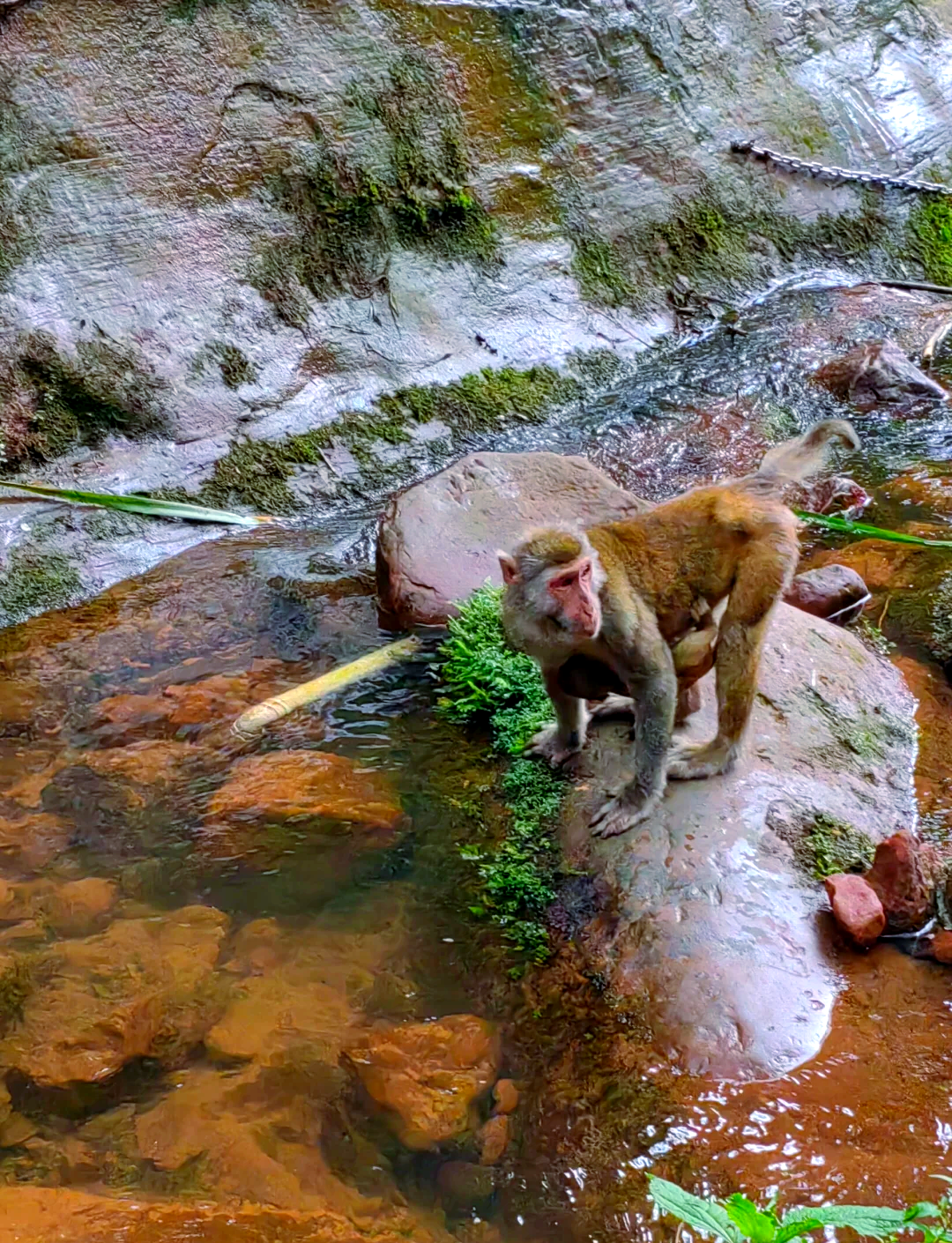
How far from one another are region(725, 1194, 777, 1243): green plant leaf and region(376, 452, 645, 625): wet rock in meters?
4.56

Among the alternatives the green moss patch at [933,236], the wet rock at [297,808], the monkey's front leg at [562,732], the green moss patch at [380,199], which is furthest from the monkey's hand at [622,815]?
the green moss patch at [933,236]

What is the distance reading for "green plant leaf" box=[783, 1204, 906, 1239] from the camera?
2670mm

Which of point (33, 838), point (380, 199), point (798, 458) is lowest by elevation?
point (33, 838)

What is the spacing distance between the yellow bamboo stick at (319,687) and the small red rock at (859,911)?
3.11m

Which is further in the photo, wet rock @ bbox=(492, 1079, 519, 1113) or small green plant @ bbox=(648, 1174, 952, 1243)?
wet rock @ bbox=(492, 1079, 519, 1113)

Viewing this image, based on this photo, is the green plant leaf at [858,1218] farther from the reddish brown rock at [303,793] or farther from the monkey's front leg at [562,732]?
the reddish brown rock at [303,793]

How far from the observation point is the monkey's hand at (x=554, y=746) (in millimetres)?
5461

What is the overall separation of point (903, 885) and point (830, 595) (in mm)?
2697

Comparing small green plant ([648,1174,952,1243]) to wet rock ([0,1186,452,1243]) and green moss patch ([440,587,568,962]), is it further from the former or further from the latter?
green moss patch ([440,587,568,962])

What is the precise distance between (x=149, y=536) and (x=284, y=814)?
3.46 meters

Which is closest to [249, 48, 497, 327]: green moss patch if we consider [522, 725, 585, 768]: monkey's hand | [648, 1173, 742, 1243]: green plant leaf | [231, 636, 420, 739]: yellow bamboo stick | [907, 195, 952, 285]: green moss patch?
[231, 636, 420, 739]: yellow bamboo stick

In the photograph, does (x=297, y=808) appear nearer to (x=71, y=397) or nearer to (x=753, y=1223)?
(x=753, y=1223)

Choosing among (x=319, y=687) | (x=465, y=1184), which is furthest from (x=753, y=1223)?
(x=319, y=687)

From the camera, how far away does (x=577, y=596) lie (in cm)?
429
